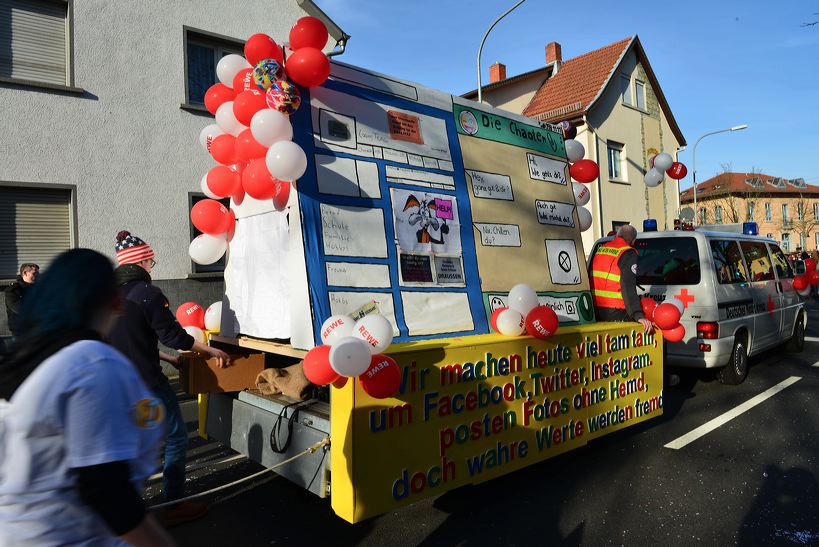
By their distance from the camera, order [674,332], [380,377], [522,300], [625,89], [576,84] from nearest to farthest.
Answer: [380,377]
[522,300]
[674,332]
[576,84]
[625,89]

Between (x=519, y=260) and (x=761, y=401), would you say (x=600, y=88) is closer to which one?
(x=761, y=401)

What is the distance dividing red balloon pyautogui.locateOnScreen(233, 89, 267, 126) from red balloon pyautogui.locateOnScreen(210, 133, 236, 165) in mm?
393

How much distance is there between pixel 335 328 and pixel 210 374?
1.33 m

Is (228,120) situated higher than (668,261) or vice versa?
(228,120)

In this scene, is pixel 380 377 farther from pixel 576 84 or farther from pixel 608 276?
pixel 576 84

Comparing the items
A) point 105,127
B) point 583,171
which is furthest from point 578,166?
point 105,127

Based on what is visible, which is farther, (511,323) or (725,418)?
(725,418)

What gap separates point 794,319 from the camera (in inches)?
360

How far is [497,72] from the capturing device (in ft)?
83.9

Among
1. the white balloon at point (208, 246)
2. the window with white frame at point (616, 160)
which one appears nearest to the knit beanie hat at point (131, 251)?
the white balloon at point (208, 246)

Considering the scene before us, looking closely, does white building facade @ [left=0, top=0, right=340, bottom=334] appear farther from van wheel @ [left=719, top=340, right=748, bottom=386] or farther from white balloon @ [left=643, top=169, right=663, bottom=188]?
van wheel @ [left=719, top=340, right=748, bottom=386]

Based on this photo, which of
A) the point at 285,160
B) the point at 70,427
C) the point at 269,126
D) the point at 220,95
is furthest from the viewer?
the point at 220,95

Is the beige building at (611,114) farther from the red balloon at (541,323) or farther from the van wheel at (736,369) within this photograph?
the red balloon at (541,323)

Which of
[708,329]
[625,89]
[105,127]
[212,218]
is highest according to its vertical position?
[625,89]
